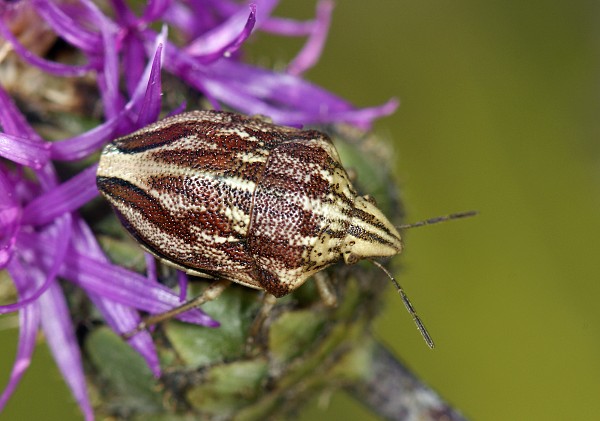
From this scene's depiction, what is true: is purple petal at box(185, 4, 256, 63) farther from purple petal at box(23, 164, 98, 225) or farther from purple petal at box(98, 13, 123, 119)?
purple petal at box(23, 164, 98, 225)

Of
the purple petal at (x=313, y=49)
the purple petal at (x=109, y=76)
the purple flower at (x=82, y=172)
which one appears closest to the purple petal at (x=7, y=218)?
the purple flower at (x=82, y=172)

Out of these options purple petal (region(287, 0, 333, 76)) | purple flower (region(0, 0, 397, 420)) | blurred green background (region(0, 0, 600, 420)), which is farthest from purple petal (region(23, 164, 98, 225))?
blurred green background (region(0, 0, 600, 420))

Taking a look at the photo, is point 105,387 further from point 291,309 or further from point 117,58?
point 117,58

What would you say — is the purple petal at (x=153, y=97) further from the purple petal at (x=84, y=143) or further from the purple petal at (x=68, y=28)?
the purple petal at (x=68, y=28)

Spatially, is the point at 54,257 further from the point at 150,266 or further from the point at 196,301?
the point at 196,301

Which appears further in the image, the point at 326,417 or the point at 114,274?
the point at 326,417

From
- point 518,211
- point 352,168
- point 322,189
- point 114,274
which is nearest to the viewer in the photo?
point 322,189

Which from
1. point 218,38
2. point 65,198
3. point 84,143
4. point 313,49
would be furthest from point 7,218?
point 313,49

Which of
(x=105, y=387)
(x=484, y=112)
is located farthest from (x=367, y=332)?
(x=484, y=112)
